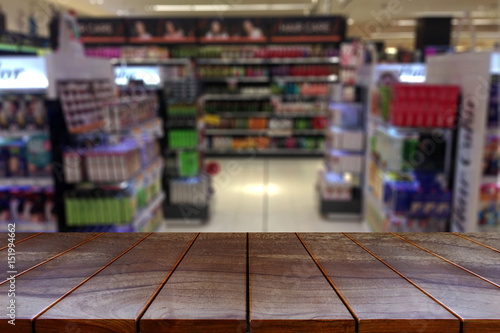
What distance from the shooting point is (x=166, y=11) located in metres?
13.7

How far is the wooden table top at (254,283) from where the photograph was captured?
0.92 metres

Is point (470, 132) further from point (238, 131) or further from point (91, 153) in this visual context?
point (238, 131)

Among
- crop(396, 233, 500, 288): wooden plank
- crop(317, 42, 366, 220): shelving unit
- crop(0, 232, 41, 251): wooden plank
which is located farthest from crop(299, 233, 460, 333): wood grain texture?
crop(317, 42, 366, 220): shelving unit

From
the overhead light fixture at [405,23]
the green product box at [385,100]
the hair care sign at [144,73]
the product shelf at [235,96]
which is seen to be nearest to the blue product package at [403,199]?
the green product box at [385,100]

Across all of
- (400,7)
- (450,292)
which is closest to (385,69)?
(450,292)

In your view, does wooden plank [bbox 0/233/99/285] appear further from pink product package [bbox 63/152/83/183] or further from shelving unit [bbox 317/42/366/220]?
shelving unit [bbox 317/42/366/220]

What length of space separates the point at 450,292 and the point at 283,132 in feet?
29.0

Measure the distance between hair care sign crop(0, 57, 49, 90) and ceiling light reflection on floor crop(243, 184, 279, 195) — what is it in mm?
4016

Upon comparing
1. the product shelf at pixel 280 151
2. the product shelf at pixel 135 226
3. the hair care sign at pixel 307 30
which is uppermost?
the hair care sign at pixel 307 30

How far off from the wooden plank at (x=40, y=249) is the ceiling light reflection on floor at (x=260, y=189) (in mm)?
5403

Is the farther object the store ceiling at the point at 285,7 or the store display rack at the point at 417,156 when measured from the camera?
the store ceiling at the point at 285,7

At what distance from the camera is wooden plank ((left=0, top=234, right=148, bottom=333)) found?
96cm

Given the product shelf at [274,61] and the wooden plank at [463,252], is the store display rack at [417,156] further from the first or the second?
the product shelf at [274,61]

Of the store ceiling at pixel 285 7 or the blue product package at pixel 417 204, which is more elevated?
the store ceiling at pixel 285 7
